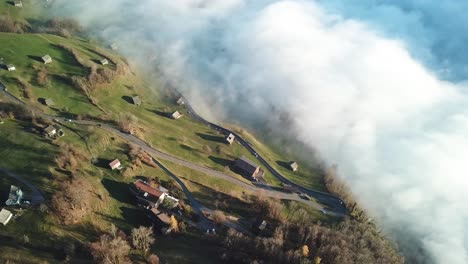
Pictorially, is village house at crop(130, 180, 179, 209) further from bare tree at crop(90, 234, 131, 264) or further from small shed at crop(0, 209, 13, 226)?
small shed at crop(0, 209, 13, 226)

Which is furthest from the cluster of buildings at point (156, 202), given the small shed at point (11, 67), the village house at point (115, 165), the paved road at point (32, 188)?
the small shed at point (11, 67)

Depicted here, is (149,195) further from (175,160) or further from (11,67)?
(11,67)

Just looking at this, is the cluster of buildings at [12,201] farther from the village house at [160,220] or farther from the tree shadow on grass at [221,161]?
the tree shadow on grass at [221,161]

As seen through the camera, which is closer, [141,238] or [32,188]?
[32,188]

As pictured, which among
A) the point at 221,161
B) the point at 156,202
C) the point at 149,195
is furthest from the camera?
the point at 221,161

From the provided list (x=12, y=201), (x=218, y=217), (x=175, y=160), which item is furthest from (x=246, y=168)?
(x=12, y=201)

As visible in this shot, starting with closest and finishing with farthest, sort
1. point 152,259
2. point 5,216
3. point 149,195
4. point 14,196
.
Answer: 1. point 5,216
2. point 14,196
3. point 152,259
4. point 149,195
